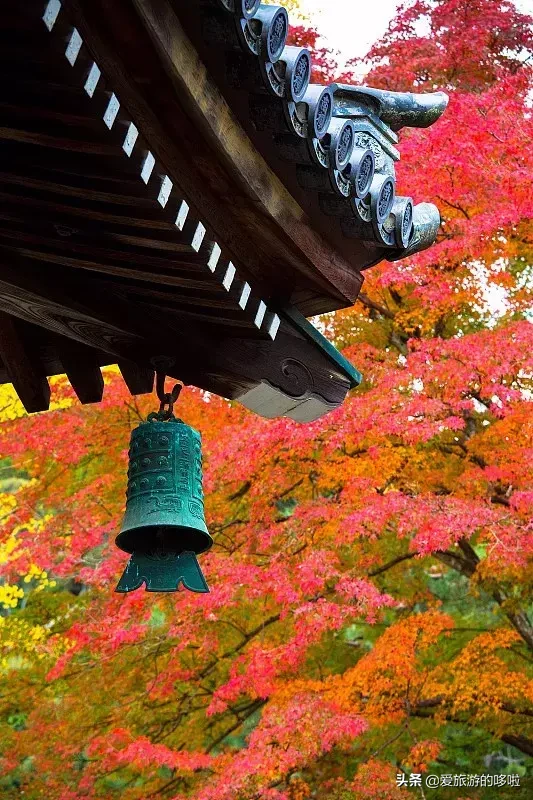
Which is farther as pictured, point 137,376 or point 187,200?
point 137,376

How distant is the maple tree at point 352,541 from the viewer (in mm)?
6430

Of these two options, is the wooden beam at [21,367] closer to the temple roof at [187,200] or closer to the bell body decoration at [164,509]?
the temple roof at [187,200]

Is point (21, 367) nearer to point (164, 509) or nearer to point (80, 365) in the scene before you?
point (80, 365)

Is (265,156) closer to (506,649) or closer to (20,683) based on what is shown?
(506,649)

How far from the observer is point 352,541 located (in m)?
7.16

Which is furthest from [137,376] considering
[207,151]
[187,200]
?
[207,151]

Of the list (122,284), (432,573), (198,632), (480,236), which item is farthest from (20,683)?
(122,284)

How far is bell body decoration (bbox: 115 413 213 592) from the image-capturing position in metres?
2.68

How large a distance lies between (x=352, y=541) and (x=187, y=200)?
5307 mm

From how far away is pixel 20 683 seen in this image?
8641 millimetres

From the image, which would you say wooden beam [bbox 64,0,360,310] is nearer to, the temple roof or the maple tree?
the temple roof

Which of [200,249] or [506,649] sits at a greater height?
[200,249]

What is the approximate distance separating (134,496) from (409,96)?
135 centimetres

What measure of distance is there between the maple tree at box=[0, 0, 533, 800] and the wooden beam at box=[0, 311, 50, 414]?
11.7 ft
